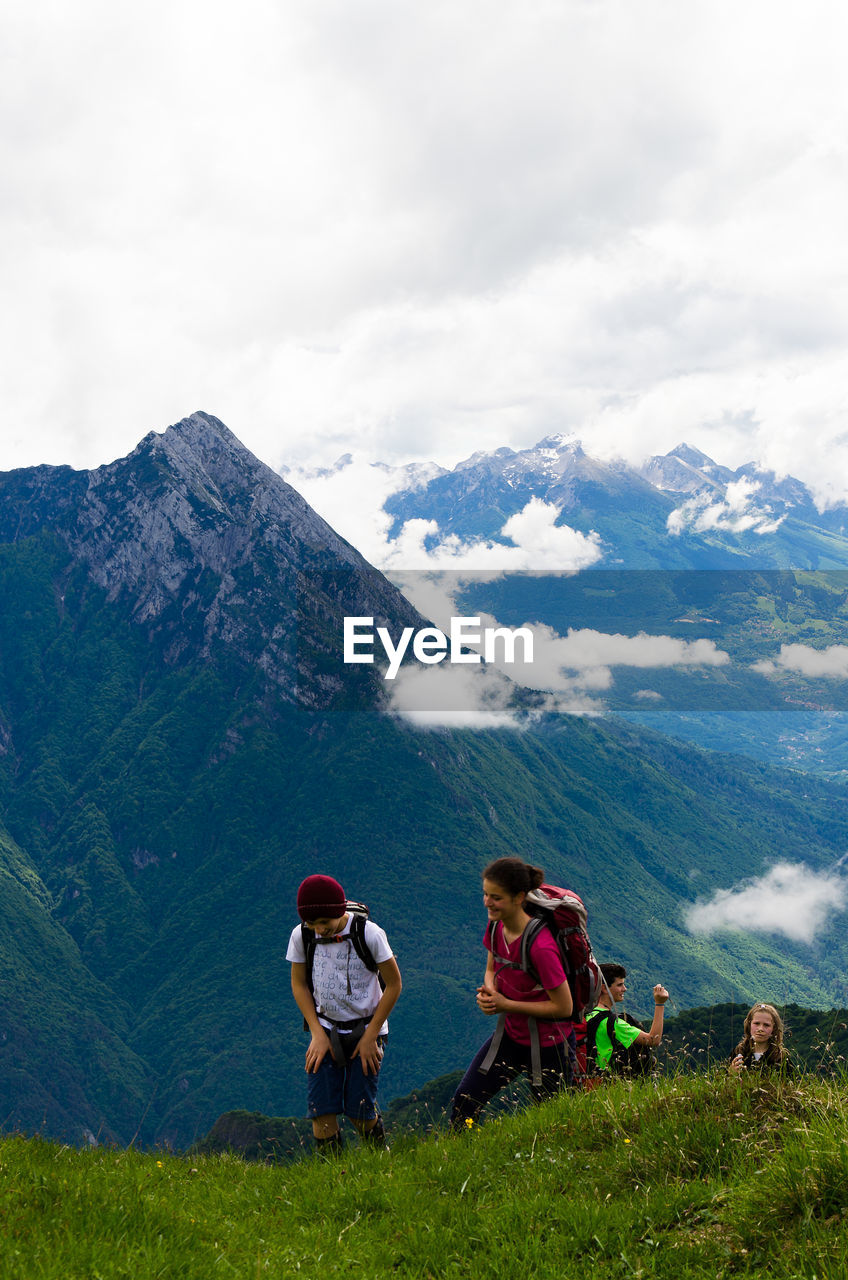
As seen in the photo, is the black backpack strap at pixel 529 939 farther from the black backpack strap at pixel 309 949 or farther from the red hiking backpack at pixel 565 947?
the black backpack strap at pixel 309 949

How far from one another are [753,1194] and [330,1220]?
294cm

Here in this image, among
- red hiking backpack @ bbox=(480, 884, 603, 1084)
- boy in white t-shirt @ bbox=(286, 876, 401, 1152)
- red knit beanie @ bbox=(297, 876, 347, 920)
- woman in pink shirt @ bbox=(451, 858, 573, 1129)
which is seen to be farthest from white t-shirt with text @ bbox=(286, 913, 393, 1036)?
red hiking backpack @ bbox=(480, 884, 603, 1084)

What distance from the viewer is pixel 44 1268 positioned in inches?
188

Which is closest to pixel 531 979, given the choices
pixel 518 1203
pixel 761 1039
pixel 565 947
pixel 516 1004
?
pixel 516 1004

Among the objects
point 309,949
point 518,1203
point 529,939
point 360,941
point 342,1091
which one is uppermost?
point 529,939

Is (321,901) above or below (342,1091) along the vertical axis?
above

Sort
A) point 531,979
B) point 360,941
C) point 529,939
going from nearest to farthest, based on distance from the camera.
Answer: point 529,939
point 531,979
point 360,941

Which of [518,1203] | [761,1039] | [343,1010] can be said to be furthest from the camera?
[761,1039]

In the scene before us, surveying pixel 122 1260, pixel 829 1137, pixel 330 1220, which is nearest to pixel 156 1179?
pixel 330 1220

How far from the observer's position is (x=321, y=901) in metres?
8.00

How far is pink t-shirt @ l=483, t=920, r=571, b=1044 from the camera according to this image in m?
7.83

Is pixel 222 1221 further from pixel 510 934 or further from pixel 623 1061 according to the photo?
pixel 623 1061

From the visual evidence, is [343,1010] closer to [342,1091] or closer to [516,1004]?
[342,1091]

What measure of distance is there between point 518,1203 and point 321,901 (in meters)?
3.06
